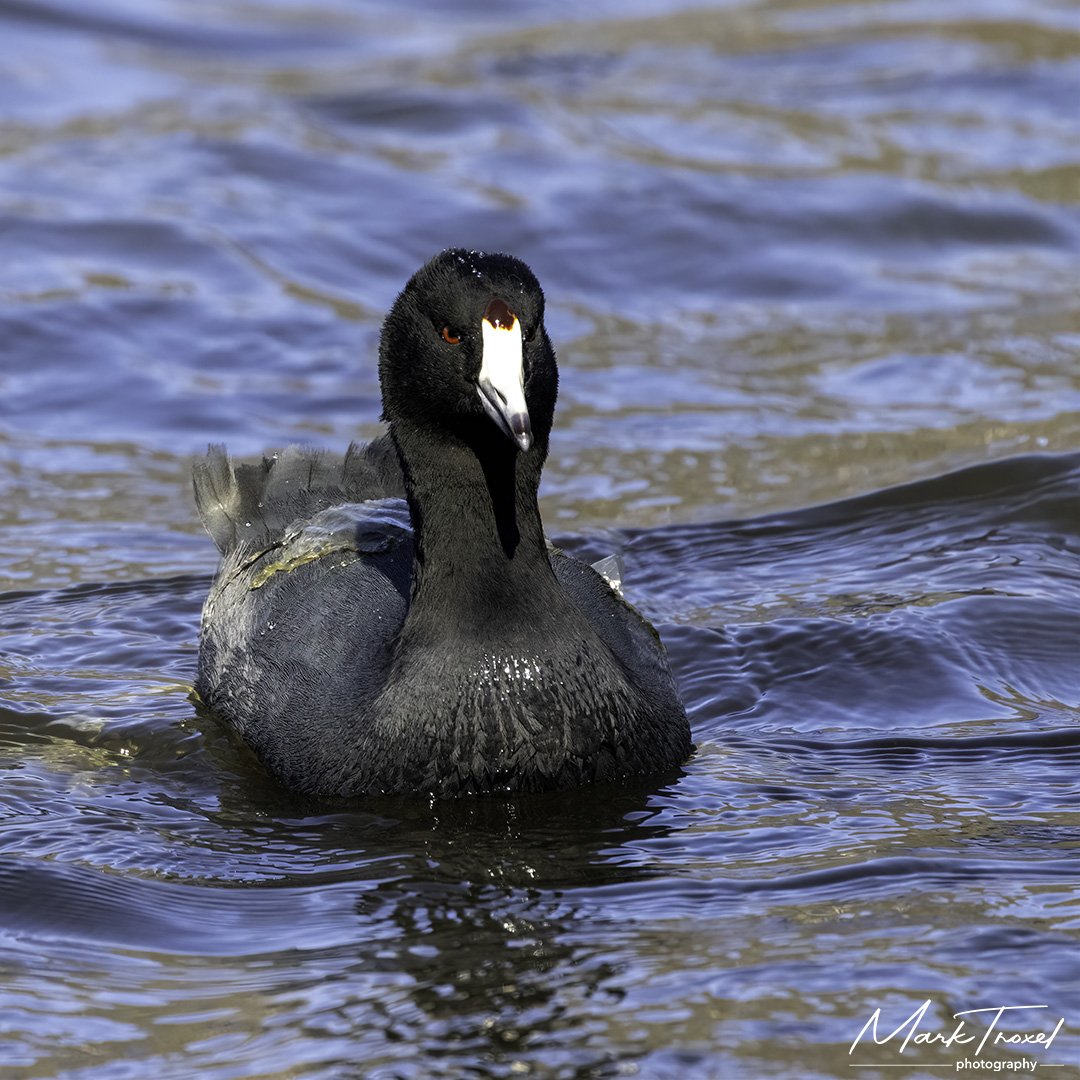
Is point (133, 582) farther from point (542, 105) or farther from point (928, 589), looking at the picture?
point (542, 105)

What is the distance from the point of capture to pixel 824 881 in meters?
4.17

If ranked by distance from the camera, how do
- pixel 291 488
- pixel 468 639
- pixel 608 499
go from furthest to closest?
pixel 608 499
pixel 291 488
pixel 468 639

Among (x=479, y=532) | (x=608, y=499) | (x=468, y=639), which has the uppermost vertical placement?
(x=479, y=532)

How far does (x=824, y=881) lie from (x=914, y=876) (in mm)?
191

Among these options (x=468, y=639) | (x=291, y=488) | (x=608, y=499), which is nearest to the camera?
(x=468, y=639)

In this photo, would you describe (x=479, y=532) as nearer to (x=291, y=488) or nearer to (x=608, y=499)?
(x=291, y=488)

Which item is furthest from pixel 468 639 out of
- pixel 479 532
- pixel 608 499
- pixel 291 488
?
pixel 608 499

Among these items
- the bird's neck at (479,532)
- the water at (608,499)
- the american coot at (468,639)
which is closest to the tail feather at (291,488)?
the water at (608,499)

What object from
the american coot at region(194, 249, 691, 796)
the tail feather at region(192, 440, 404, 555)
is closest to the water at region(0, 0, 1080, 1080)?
the american coot at region(194, 249, 691, 796)

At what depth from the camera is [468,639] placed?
4.63 meters

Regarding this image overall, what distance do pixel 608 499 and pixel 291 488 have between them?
69.3 inches

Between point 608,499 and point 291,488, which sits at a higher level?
point 291,488

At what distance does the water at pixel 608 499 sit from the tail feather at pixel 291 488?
1.46ft

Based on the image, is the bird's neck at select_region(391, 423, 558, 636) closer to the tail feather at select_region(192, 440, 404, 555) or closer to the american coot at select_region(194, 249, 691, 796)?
the american coot at select_region(194, 249, 691, 796)
